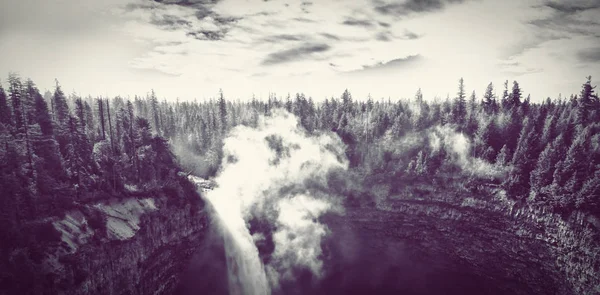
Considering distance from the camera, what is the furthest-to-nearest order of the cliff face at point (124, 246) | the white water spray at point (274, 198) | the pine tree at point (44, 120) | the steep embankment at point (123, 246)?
the white water spray at point (274, 198)
the pine tree at point (44, 120)
the cliff face at point (124, 246)
the steep embankment at point (123, 246)

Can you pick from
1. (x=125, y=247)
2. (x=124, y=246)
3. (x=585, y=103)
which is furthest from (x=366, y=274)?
(x=585, y=103)

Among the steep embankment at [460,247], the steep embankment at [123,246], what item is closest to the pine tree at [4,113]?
the steep embankment at [123,246]

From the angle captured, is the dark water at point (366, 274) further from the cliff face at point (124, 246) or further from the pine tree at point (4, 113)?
the pine tree at point (4, 113)

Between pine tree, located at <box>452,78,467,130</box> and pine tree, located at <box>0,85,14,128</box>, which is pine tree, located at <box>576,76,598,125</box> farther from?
pine tree, located at <box>0,85,14,128</box>

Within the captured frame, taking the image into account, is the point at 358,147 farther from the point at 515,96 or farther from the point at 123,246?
the point at 123,246

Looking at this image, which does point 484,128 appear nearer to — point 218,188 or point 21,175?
point 218,188

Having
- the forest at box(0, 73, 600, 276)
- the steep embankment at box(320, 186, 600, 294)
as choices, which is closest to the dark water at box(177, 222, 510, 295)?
the steep embankment at box(320, 186, 600, 294)

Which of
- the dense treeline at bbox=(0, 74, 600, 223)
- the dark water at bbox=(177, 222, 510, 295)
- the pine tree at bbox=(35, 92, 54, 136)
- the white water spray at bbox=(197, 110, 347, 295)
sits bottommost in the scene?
the dark water at bbox=(177, 222, 510, 295)
